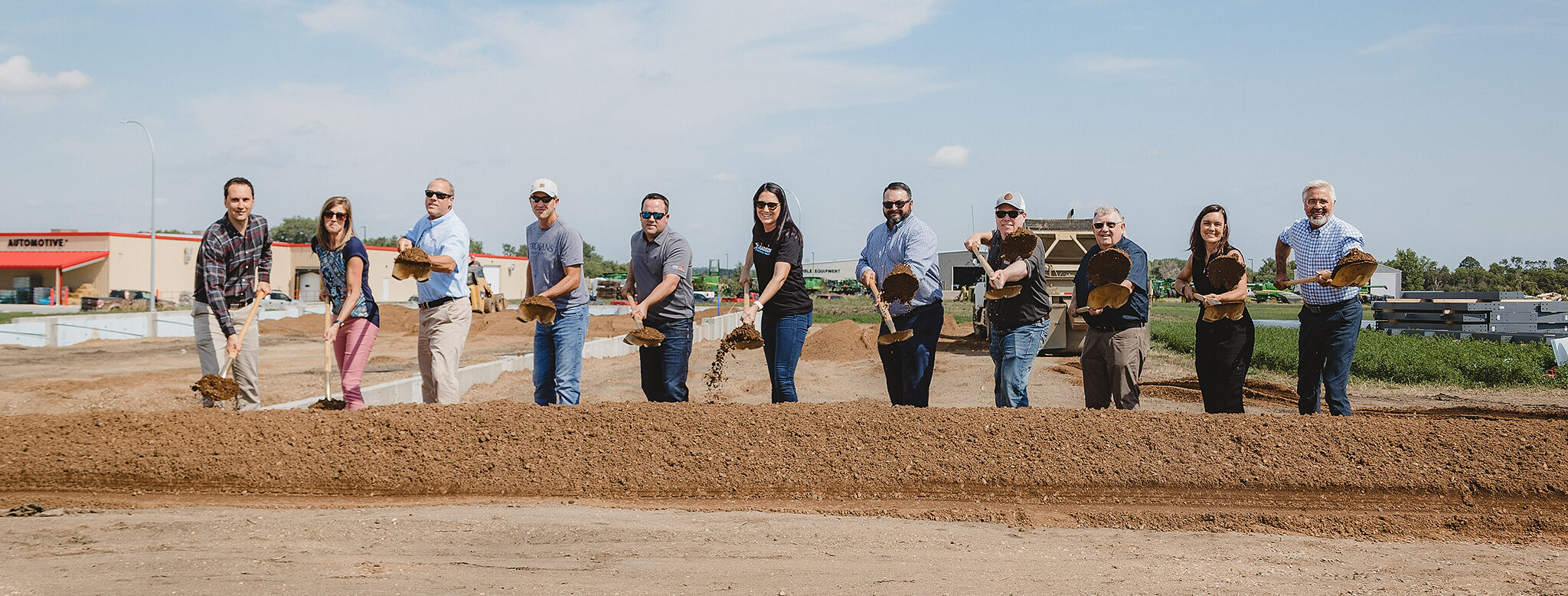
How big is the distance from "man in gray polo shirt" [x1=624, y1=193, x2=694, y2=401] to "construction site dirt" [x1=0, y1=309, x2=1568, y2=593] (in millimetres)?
547

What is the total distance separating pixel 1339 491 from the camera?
4297mm

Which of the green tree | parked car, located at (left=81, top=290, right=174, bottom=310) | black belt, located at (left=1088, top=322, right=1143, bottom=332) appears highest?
the green tree

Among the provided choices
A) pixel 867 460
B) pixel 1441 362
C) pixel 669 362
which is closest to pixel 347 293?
pixel 669 362

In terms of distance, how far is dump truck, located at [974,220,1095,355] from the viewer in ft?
45.6

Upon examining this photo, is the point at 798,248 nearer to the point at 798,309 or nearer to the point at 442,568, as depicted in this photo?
the point at 798,309

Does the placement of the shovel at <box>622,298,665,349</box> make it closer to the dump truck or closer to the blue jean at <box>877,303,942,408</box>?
the blue jean at <box>877,303,942,408</box>

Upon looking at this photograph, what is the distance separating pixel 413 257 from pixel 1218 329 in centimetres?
453

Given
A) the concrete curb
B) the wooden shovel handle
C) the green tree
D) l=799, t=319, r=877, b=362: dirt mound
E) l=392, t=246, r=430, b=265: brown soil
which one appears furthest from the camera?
the green tree

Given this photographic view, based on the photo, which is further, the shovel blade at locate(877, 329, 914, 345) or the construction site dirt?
the shovel blade at locate(877, 329, 914, 345)

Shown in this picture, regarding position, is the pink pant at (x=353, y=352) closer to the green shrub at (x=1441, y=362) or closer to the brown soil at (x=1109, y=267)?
the brown soil at (x=1109, y=267)

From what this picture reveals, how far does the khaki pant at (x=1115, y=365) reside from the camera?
203 inches

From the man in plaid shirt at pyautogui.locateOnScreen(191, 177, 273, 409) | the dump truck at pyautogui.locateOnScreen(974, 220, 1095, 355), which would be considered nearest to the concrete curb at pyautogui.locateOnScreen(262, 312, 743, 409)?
the man in plaid shirt at pyautogui.locateOnScreen(191, 177, 273, 409)

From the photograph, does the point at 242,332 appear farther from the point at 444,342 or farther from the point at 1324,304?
the point at 1324,304

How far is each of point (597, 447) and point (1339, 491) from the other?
11.9ft
